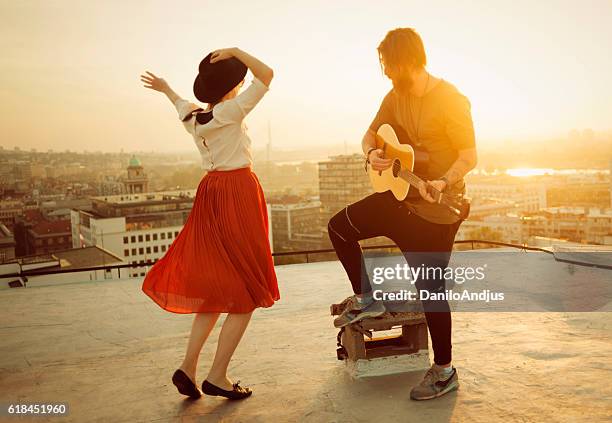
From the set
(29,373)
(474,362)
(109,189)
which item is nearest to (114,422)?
(29,373)

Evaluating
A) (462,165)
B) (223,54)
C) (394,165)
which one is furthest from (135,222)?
(462,165)

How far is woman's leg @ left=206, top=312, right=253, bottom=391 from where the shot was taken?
2748mm

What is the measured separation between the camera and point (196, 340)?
2.76m

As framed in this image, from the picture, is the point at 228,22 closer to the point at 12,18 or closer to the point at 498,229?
the point at 12,18

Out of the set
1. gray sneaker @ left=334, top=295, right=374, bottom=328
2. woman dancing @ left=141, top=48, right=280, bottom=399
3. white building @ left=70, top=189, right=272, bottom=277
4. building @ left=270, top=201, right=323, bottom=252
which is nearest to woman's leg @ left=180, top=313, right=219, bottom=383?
woman dancing @ left=141, top=48, right=280, bottom=399

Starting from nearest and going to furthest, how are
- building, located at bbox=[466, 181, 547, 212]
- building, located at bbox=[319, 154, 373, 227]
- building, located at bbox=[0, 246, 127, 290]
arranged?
building, located at bbox=[0, 246, 127, 290]
building, located at bbox=[319, 154, 373, 227]
building, located at bbox=[466, 181, 547, 212]

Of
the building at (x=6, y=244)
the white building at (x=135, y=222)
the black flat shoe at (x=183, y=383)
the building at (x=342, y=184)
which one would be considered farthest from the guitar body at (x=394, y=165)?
the white building at (x=135, y=222)

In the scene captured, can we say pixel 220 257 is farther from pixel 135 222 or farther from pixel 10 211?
pixel 135 222

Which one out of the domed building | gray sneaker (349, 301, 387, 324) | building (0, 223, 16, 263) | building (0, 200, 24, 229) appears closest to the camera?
gray sneaker (349, 301, 387, 324)

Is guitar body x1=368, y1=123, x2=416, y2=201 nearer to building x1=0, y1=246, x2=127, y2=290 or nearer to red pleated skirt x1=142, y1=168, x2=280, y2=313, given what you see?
red pleated skirt x1=142, y1=168, x2=280, y2=313

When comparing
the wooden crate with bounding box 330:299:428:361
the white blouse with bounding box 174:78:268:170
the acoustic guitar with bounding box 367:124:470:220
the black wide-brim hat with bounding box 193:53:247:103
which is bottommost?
the wooden crate with bounding box 330:299:428:361

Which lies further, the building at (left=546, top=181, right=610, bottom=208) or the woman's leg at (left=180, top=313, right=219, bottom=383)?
the building at (left=546, top=181, right=610, bottom=208)

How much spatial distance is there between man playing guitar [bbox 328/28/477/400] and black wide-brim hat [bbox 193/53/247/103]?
65 centimetres

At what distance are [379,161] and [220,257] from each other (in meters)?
0.85
